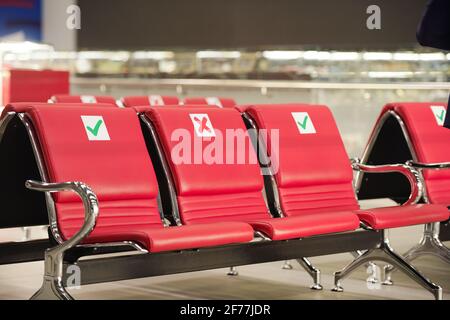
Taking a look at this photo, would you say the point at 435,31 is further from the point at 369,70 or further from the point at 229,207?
the point at 369,70

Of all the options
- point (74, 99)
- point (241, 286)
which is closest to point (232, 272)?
point (241, 286)

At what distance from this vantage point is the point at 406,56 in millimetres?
10172

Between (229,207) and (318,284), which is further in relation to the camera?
(318,284)

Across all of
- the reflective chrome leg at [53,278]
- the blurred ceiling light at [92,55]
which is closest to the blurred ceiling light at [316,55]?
the blurred ceiling light at [92,55]

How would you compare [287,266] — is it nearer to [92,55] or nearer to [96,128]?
[96,128]

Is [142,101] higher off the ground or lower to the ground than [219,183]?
higher

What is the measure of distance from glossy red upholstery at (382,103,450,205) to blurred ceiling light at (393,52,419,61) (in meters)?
4.27

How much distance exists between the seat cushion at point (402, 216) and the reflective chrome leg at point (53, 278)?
63.1 inches

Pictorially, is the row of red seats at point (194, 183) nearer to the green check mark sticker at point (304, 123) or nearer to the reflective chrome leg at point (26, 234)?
the green check mark sticker at point (304, 123)

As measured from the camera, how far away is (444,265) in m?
5.88

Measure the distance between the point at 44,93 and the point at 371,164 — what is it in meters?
5.61

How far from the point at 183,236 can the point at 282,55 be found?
7.98 m

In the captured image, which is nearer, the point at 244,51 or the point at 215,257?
the point at 215,257

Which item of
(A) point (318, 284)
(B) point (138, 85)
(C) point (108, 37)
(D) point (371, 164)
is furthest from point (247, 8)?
(A) point (318, 284)
